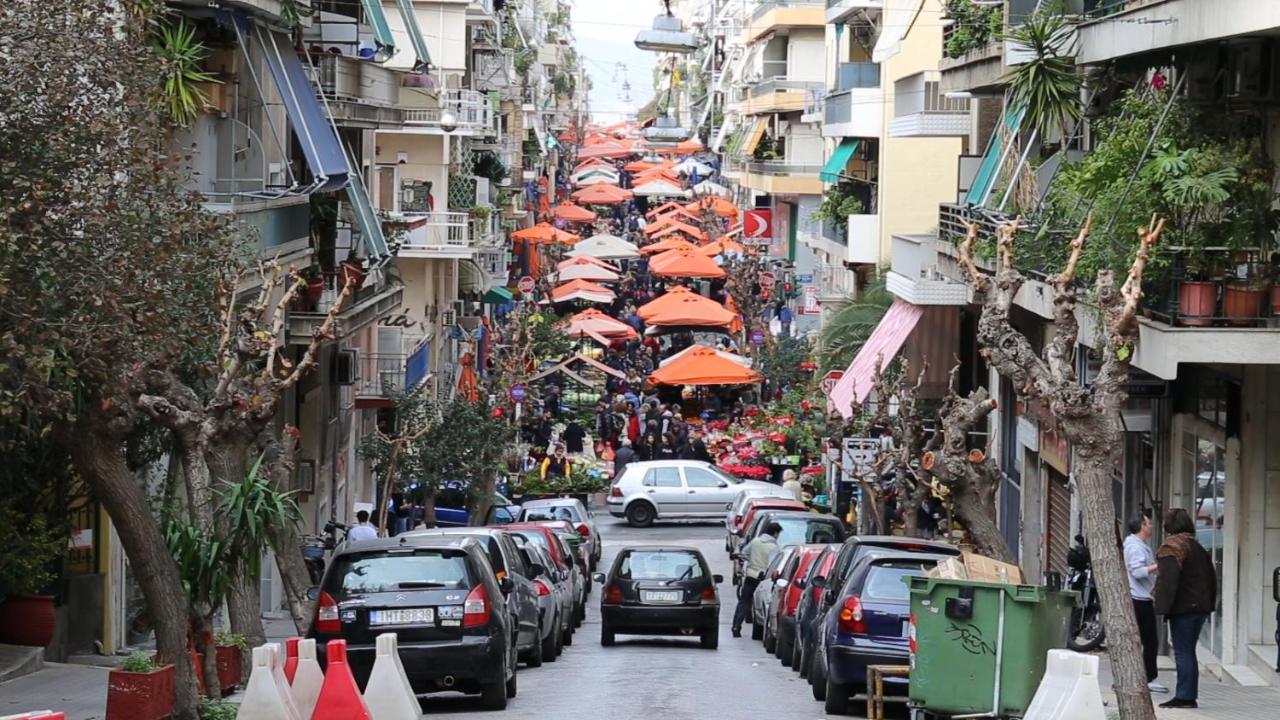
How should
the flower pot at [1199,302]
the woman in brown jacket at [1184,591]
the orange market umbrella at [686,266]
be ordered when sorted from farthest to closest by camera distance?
the orange market umbrella at [686,266]
the flower pot at [1199,302]
the woman in brown jacket at [1184,591]

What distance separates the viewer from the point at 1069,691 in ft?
43.3

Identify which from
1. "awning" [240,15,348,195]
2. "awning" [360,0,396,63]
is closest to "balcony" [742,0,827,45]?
"awning" [360,0,396,63]

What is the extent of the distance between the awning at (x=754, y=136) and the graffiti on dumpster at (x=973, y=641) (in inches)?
2215

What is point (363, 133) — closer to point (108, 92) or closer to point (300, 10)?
point (300, 10)

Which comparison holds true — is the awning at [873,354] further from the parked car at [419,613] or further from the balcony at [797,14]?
the balcony at [797,14]

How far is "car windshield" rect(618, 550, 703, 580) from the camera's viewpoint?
2684cm

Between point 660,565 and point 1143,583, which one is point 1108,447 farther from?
point 660,565

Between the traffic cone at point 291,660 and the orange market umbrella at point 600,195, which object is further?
the orange market umbrella at point 600,195

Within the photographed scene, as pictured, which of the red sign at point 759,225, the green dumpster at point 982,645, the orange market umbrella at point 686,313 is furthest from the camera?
the red sign at point 759,225

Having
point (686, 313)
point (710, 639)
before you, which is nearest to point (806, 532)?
point (710, 639)

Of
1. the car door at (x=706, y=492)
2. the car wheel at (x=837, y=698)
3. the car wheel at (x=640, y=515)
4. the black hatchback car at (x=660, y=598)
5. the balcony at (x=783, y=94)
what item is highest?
the balcony at (x=783, y=94)

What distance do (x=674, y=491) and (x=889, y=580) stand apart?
28725 millimetres

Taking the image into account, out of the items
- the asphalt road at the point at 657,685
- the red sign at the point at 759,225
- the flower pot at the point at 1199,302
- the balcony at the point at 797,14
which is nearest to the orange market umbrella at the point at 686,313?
the balcony at the point at 797,14

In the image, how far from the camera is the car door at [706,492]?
46.6m
